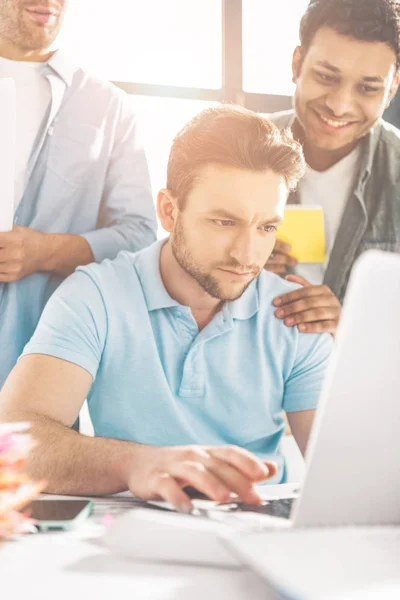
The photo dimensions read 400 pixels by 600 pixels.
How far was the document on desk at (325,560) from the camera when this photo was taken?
0.42m

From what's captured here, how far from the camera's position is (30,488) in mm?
529

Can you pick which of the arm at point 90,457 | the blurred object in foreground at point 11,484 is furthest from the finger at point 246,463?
the blurred object in foreground at point 11,484

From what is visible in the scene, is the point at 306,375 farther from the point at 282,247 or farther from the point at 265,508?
the point at 265,508

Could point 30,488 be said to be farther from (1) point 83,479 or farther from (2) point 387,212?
(2) point 387,212

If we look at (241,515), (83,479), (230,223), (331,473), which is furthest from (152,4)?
(331,473)

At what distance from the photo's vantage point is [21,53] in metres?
1.55

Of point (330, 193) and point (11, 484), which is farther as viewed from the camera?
point (330, 193)

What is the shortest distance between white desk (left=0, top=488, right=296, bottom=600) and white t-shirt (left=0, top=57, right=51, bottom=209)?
1.13m

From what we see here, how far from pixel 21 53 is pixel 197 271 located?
0.64 metres

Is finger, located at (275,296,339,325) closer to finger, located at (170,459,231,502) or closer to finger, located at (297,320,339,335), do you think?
finger, located at (297,320,339,335)

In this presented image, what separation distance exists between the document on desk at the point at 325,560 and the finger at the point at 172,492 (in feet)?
0.90

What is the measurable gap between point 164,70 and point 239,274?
0.74 metres

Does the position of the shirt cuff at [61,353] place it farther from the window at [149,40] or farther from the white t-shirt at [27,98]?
the window at [149,40]

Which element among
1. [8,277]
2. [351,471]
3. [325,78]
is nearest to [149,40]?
[325,78]
